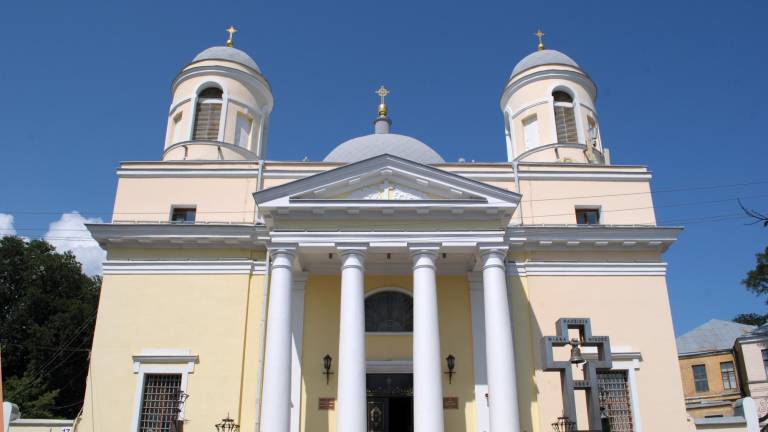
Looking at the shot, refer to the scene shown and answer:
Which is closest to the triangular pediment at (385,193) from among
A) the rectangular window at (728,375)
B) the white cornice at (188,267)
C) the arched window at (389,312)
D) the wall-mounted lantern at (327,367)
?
the white cornice at (188,267)

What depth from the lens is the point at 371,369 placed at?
16.9 metres

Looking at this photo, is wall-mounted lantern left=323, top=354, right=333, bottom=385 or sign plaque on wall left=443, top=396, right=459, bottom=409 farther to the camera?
wall-mounted lantern left=323, top=354, right=333, bottom=385

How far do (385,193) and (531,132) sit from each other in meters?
7.65

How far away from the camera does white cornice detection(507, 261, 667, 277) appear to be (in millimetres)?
17438

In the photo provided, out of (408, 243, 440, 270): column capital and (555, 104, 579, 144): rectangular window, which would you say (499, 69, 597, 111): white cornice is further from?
(408, 243, 440, 270): column capital

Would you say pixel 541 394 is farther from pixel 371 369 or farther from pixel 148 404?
pixel 148 404

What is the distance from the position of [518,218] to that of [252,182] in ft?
25.1

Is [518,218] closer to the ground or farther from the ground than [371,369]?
farther from the ground

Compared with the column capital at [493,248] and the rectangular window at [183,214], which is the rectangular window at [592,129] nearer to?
the column capital at [493,248]

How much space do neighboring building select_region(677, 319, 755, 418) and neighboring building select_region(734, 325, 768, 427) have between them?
1410mm

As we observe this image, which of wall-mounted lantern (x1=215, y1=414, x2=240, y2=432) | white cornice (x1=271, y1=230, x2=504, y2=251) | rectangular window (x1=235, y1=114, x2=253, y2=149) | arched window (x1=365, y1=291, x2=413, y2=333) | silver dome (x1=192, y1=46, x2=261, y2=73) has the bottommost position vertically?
wall-mounted lantern (x1=215, y1=414, x2=240, y2=432)

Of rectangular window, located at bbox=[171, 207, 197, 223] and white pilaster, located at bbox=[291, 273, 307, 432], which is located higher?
rectangular window, located at bbox=[171, 207, 197, 223]

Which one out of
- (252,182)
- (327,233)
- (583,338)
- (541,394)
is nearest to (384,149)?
(252,182)

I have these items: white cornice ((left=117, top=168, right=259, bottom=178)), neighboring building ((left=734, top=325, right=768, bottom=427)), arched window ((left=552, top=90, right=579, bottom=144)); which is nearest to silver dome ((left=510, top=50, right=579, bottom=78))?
arched window ((left=552, top=90, right=579, bottom=144))
